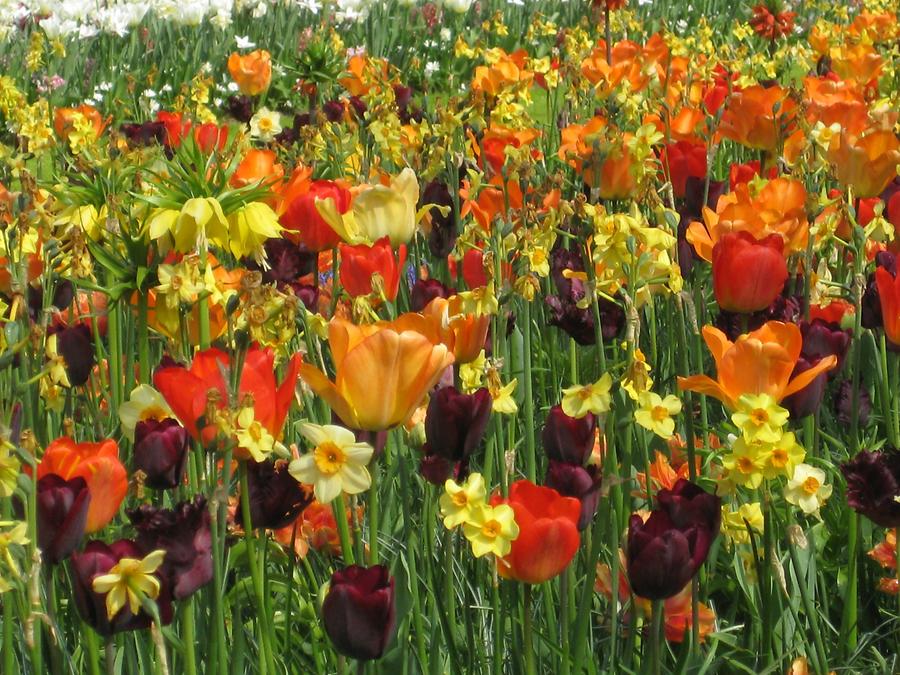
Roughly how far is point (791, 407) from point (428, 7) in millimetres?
8104

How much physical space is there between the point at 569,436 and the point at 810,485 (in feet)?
0.90

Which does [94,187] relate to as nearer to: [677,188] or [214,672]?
[214,672]

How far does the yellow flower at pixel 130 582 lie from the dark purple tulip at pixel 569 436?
1.80ft

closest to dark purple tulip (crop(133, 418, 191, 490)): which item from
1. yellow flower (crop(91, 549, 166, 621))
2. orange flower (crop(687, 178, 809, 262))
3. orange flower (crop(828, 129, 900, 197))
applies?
yellow flower (crop(91, 549, 166, 621))

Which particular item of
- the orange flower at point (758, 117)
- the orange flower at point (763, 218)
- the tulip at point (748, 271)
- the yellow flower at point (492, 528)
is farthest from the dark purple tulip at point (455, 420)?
the orange flower at point (758, 117)

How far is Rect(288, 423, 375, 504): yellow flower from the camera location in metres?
1.24

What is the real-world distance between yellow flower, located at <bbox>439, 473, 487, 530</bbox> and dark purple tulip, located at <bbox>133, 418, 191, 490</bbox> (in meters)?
0.30

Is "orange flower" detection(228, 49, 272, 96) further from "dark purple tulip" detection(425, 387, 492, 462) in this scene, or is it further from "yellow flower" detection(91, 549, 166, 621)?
"yellow flower" detection(91, 549, 166, 621)

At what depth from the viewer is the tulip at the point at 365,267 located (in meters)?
1.89

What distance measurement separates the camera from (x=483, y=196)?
251 centimetres

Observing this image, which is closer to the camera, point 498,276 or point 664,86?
point 498,276

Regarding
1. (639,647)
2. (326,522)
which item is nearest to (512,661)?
(639,647)

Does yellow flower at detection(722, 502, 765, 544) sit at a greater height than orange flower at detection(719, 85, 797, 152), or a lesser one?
lesser

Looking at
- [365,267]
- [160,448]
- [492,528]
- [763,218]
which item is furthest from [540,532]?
[763,218]
